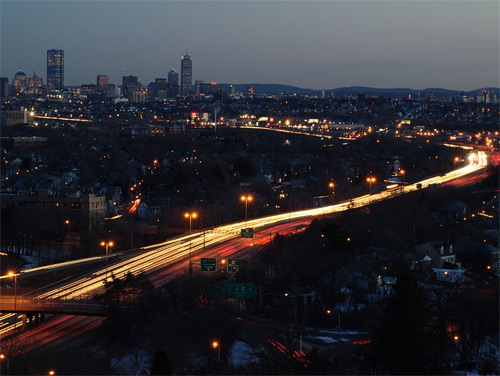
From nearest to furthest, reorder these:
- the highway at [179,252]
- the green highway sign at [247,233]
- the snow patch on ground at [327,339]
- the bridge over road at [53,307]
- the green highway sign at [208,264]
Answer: the snow patch on ground at [327,339] < the bridge over road at [53,307] < the green highway sign at [208,264] < the highway at [179,252] < the green highway sign at [247,233]

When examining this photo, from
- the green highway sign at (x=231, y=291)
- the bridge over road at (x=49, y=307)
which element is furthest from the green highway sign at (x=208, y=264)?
the bridge over road at (x=49, y=307)

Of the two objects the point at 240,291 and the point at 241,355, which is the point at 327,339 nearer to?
the point at 241,355

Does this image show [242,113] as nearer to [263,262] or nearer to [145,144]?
[145,144]

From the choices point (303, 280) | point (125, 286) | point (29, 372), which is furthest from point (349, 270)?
point (29, 372)

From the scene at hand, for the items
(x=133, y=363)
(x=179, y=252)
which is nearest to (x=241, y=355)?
(x=133, y=363)

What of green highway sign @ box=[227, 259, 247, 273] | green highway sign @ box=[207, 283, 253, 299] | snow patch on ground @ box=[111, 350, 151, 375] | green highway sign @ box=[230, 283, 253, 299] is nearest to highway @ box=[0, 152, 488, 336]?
green highway sign @ box=[227, 259, 247, 273]

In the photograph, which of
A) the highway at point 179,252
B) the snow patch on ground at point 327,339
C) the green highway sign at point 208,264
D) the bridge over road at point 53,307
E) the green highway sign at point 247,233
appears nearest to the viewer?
the snow patch on ground at point 327,339

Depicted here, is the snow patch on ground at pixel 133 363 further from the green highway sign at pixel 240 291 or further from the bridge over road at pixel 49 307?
the green highway sign at pixel 240 291
